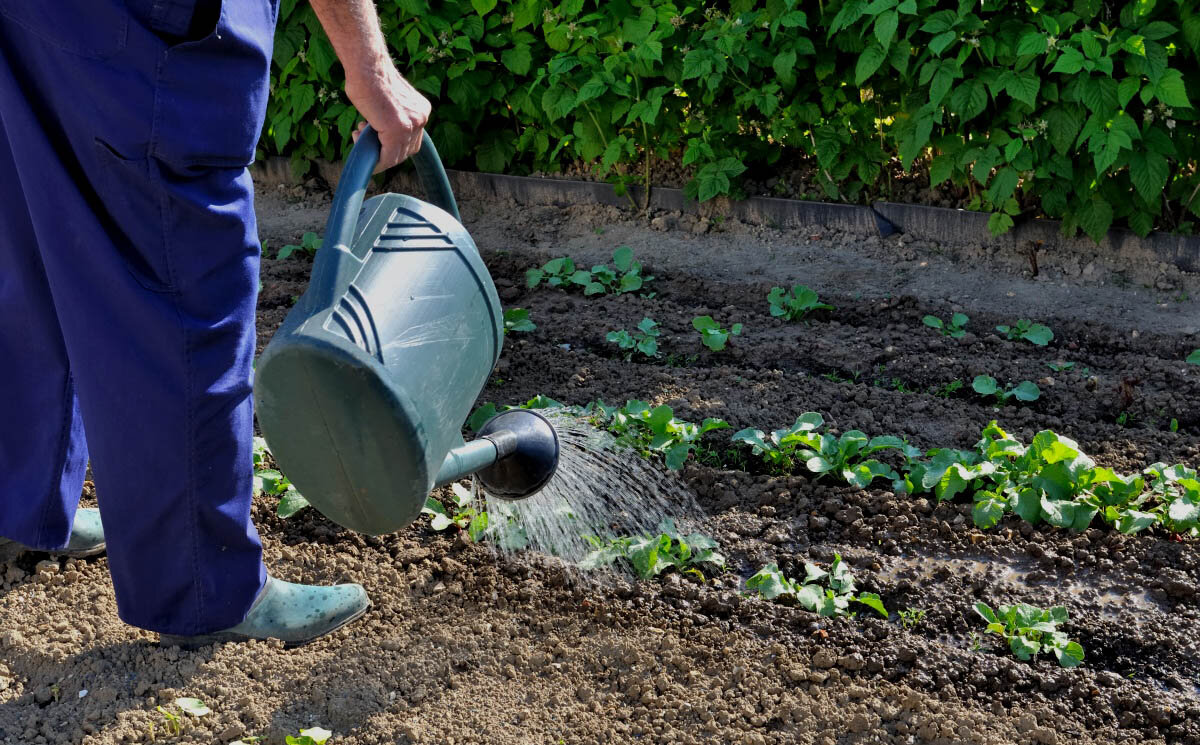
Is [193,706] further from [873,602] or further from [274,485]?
[873,602]

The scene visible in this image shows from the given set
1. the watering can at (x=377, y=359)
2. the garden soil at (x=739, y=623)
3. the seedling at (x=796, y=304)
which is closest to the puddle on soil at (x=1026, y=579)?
the garden soil at (x=739, y=623)

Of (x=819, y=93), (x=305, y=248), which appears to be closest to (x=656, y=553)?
(x=819, y=93)

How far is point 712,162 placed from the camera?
14.6 feet

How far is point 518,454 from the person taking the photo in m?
2.10

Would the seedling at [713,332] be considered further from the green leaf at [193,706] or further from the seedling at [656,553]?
the green leaf at [193,706]

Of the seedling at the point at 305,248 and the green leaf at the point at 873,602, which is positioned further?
the seedling at the point at 305,248

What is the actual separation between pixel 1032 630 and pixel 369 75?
1569 mm

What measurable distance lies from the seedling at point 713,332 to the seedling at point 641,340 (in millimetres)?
136

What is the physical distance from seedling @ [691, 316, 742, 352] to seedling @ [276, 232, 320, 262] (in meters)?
1.73

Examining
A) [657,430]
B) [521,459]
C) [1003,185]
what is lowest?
[657,430]

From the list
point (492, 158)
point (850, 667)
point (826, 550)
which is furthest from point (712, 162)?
point (850, 667)

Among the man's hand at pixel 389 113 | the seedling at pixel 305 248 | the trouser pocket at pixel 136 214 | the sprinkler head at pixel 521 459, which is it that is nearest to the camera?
the trouser pocket at pixel 136 214

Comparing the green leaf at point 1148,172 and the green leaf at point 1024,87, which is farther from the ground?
the green leaf at point 1024,87

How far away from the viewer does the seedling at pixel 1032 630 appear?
213cm
